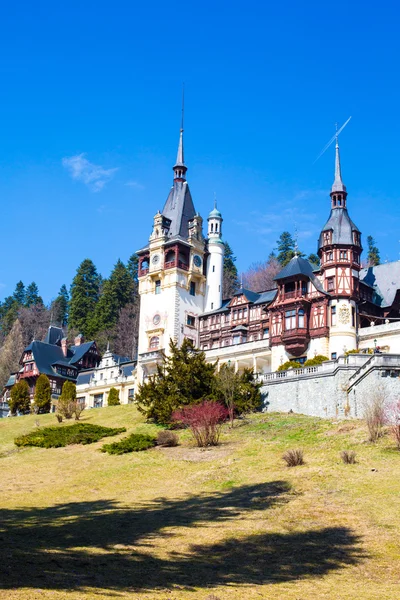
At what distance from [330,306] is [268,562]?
42394 millimetres

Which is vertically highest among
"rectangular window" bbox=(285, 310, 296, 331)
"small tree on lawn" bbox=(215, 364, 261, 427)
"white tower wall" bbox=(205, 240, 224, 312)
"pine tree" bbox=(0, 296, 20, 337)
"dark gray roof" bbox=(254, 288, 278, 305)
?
"pine tree" bbox=(0, 296, 20, 337)

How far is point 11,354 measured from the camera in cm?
10375

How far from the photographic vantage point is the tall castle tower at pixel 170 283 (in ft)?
235

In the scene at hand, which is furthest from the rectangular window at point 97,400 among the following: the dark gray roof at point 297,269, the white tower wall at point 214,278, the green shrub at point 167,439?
the green shrub at point 167,439

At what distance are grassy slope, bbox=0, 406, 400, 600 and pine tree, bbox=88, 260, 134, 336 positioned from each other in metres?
62.4

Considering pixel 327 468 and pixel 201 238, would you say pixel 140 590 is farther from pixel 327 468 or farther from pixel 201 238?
pixel 201 238

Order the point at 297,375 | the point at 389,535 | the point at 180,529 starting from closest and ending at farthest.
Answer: the point at 389,535, the point at 180,529, the point at 297,375

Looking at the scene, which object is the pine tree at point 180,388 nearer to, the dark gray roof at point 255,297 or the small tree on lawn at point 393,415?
the small tree on lawn at point 393,415

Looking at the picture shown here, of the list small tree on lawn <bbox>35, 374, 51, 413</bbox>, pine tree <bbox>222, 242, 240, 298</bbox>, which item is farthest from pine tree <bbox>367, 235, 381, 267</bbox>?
small tree on lawn <bbox>35, 374, 51, 413</bbox>

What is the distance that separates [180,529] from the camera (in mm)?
22312

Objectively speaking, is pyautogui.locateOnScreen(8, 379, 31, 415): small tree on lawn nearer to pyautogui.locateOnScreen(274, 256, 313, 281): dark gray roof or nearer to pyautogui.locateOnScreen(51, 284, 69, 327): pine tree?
pyautogui.locateOnScreen(274, 256, 313, 281): dark gray roof

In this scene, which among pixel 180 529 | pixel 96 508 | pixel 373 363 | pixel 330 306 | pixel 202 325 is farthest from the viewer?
pixel 202 325

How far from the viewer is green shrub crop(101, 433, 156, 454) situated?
38.6 metres

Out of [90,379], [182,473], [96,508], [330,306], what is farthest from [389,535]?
[90,379]
